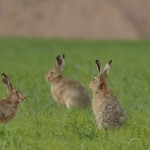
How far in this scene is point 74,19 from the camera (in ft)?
241

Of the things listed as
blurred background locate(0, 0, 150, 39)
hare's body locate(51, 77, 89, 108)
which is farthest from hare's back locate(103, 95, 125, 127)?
blurred background locate(0, 0, 150, 39)

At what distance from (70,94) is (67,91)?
23 centimetres

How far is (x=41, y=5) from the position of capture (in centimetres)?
7575

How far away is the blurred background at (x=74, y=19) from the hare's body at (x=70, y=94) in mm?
55187

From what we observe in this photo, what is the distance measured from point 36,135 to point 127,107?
4.81 meters

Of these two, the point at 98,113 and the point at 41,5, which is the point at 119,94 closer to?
the point at 98,113

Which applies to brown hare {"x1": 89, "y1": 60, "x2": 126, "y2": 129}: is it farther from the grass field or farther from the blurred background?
the blurred background

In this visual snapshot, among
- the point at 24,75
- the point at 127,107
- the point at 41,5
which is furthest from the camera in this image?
the point at 41,5

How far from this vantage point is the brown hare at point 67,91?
1450 cm

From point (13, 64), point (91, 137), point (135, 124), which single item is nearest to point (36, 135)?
point (91, 137)

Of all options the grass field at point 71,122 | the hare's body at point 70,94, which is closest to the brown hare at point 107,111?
the grass field at point 71,122

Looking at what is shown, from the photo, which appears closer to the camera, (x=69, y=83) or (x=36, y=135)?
(x=36, y=135)

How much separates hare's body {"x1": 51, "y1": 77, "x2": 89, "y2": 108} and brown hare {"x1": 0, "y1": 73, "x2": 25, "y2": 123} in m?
2.67

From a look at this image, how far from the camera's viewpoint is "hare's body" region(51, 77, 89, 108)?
14.5 meters
